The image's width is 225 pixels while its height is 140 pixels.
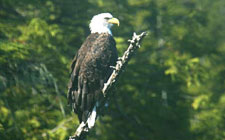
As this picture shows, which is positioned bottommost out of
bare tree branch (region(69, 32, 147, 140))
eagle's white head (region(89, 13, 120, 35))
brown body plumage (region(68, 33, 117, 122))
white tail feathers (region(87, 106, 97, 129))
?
white tail feathers (region(87, 106, 97, 129))

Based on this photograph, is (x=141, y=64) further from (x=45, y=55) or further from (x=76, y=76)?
(x=76, y=76)

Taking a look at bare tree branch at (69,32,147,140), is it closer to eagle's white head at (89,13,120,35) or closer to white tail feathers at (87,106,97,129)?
white tail feathers at (87,106,97,129)

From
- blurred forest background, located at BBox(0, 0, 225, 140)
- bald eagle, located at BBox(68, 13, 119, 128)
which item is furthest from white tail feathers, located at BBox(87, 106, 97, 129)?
blurred forest background, located at BBox(0, 0, 225, 140)

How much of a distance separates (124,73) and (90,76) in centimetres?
343

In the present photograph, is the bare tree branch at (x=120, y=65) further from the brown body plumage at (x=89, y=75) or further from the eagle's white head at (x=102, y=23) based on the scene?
the eagle's white head at (x=102, y=23)

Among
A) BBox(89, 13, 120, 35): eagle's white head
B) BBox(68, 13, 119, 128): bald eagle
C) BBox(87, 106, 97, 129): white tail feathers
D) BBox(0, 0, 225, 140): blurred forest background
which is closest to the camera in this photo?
BBox(87, 106, 97, 129): white tail feathers

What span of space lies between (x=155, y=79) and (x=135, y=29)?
1.33m

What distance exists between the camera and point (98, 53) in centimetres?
618

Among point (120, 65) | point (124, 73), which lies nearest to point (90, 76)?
point (120, 65)

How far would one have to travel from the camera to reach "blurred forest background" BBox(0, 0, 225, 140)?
25.3 ft

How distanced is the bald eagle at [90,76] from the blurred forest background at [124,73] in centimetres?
119

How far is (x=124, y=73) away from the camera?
9.48m

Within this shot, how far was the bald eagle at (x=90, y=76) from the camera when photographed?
237 inches

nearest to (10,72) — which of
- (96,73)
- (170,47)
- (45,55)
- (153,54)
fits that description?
(45,55)
